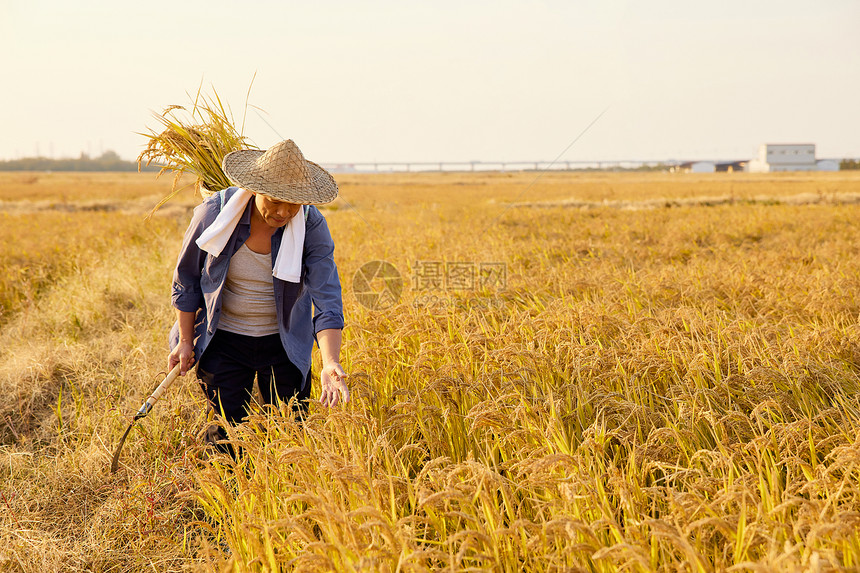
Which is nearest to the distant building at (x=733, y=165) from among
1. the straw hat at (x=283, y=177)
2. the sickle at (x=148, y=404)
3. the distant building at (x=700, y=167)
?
the distant building at (x=700, y=167)

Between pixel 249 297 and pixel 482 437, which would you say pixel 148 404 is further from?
pixel 482 437

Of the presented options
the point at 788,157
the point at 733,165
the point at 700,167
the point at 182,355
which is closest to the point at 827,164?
the point at 788,157

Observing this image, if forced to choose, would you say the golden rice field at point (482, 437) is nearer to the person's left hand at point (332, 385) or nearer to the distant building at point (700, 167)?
the person's left hand at point (332, 385)

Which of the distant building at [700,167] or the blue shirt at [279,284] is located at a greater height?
the distant building at [700,167]

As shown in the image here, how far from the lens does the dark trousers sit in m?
2.60

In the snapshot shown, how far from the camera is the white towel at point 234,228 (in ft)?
7.55

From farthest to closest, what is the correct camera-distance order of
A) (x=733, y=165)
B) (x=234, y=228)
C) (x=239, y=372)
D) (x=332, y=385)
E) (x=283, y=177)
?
(x=733, y=165) < (x=239, y=372) < (x=234, y=228) < (x=283, y=177) < (x=332, y=385)

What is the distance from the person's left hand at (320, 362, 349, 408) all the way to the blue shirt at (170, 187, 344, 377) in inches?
10.3

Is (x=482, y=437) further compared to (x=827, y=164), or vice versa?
(x=827, y=164)

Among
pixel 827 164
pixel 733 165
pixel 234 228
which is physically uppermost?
pixel 733 165

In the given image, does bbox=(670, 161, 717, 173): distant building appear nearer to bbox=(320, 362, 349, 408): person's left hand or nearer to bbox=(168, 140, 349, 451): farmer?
bbox=(168, 140, 349, 451): farmer

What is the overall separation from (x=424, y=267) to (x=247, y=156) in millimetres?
3055

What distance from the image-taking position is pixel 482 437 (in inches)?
86.8

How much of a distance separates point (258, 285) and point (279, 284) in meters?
0.16
